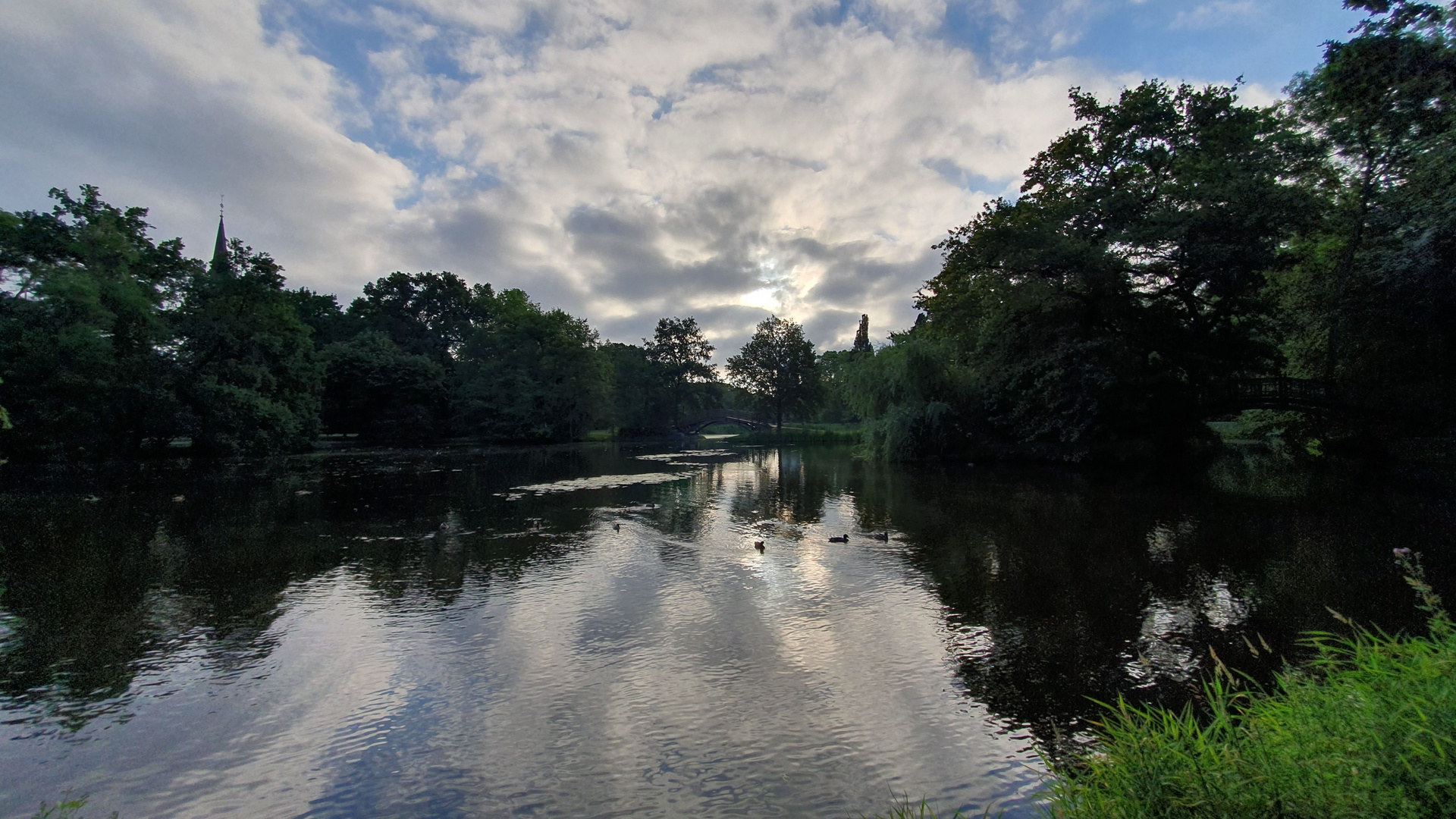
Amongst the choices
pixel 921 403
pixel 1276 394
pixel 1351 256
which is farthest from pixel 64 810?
pixel 1276 394

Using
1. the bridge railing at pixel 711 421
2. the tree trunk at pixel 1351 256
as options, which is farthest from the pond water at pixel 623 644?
the bridge railing at pixel 711 421

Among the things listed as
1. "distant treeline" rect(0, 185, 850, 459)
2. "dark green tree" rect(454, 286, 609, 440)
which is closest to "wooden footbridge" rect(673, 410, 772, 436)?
"distant treeline" rect(0, 185, 850, 459)

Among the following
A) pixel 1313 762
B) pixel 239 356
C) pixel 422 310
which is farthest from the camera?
pixel 422 310

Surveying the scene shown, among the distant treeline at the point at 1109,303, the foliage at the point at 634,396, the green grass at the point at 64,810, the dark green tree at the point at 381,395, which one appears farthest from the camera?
the foliage at the point at 634,396

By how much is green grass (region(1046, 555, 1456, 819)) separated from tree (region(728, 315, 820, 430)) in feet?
226

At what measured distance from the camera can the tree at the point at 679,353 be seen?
245 ft

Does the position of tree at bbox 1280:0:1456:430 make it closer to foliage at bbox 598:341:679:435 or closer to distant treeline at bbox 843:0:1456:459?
distant treeline at bbox 843:0:1456:459

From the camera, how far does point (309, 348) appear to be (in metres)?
38.1

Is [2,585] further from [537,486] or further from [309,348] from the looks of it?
[309,348]

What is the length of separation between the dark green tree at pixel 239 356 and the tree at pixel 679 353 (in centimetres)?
4185

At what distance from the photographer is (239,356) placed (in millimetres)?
33219

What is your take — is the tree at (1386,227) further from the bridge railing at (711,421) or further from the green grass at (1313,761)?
the bridge railing at (711,421)

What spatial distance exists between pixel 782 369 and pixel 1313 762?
234ft

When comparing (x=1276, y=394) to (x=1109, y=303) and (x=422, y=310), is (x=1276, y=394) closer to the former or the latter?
(x=1109, y=303)
